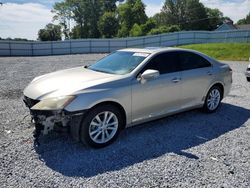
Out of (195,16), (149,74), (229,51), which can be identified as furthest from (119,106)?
(195,16)

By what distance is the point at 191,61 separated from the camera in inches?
251

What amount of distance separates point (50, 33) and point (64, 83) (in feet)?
236

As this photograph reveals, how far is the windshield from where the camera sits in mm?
5409

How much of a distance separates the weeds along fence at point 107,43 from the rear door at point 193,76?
22.7 m

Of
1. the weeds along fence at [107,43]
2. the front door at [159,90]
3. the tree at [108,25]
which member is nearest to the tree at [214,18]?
the tree at [108,25]

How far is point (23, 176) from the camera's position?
12.8 feet

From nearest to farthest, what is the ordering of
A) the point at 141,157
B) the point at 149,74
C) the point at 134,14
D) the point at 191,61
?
the point at 141,157 < the point at 149,74 < the point at 191,61 < the point at 134,14

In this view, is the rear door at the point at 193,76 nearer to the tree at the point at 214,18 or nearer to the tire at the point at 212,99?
the tire at the point at 212,99

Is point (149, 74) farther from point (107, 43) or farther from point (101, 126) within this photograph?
point (107, 43)

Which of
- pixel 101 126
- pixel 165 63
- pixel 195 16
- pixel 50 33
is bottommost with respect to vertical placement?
pixel 101 126

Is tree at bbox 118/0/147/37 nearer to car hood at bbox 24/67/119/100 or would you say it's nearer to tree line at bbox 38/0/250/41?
tree line at bbox 38/0/250/41

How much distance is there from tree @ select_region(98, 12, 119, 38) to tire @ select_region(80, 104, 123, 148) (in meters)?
59.1

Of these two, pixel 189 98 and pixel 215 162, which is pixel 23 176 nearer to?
pixel 215 162

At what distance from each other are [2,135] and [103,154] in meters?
2.02
